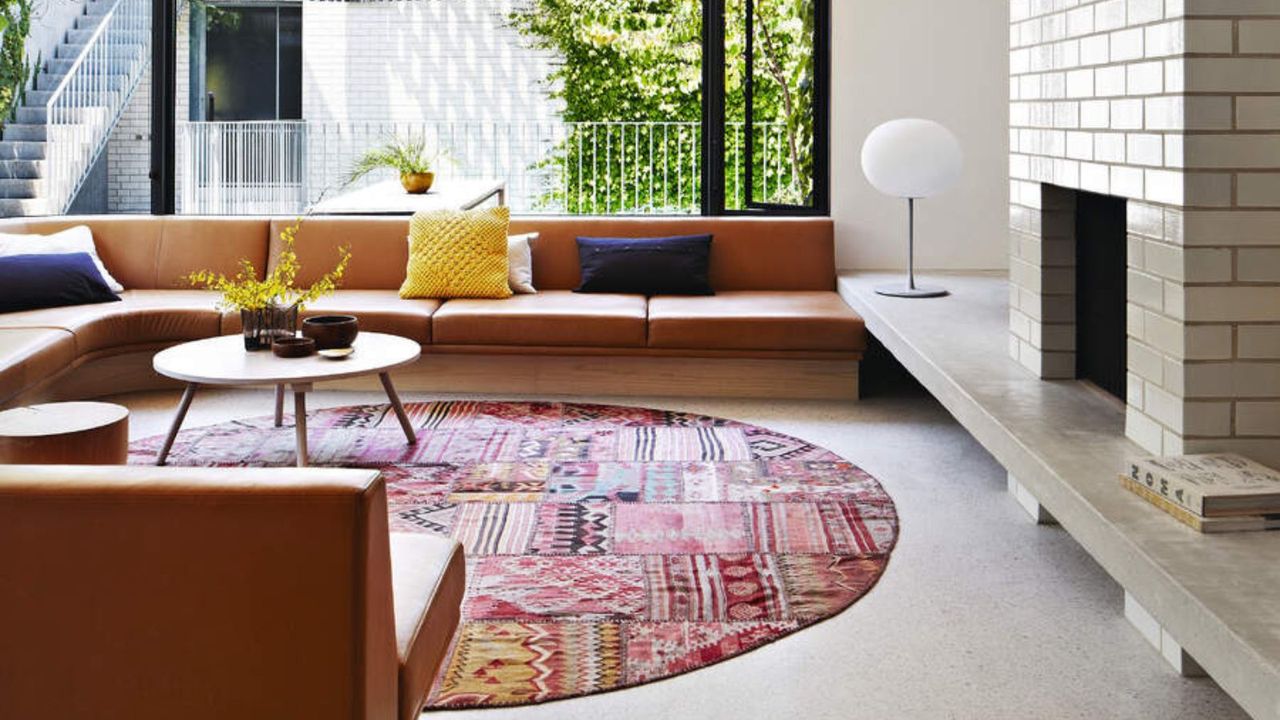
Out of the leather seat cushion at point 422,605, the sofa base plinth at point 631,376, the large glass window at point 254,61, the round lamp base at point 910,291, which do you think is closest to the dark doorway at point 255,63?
the large glass window at point 254,61

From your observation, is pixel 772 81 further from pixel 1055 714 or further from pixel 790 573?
pixel 1055 714

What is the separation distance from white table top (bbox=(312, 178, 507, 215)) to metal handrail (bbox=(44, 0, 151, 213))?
114 inches

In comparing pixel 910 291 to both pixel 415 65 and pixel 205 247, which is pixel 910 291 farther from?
pixel 415 65

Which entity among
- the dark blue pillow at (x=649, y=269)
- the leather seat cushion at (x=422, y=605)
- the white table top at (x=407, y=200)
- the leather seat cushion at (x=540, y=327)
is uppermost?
the white table top at (x=407, y=200)

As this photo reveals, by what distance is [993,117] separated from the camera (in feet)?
22.7

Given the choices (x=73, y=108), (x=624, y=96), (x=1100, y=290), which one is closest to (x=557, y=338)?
(x=1100, y=290)

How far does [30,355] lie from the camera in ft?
16.9

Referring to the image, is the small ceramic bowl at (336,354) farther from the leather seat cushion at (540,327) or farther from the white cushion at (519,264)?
the white cushion at (519,264)

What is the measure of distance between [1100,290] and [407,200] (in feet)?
14.9

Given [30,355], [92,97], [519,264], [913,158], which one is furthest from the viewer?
[92,97]

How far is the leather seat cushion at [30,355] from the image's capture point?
4.95 m

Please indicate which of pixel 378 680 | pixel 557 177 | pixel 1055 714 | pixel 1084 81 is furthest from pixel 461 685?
pixel 557 177

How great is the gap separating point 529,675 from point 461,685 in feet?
0.49

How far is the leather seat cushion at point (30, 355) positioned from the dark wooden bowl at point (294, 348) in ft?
3.12
